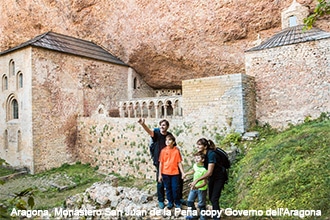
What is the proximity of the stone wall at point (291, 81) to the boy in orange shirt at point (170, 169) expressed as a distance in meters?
6.28

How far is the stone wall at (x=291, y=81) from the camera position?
344 inches

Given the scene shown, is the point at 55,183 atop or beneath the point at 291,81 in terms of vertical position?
beneath

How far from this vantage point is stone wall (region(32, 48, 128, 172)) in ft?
42.5

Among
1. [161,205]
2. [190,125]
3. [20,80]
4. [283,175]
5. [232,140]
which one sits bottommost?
[161,205]

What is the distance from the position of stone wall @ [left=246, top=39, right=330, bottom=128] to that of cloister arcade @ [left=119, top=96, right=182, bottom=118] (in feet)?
13.1

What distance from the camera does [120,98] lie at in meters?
17.5

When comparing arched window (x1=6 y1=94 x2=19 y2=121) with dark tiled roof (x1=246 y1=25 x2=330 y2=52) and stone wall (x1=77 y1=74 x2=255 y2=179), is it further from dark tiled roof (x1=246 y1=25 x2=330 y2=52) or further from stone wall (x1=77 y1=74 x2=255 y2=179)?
dark tiled roof (x1=246 y1=25 x2=330 y2=52)

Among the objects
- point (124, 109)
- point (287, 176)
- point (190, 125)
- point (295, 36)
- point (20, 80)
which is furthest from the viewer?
point (124, 109)

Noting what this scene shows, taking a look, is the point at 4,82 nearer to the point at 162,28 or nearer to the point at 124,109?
the point at 124,109

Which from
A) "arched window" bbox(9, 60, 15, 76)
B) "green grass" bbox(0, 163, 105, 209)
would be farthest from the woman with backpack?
"arched window" bbox(9, 60, 15, 76)

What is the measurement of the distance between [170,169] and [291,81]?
23.0ft

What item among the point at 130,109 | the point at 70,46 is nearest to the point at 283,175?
the point at 130,109

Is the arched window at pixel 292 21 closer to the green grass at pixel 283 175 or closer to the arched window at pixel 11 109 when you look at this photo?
the green grass at pixel 283 175

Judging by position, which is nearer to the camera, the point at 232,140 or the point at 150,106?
the point at 232,140
